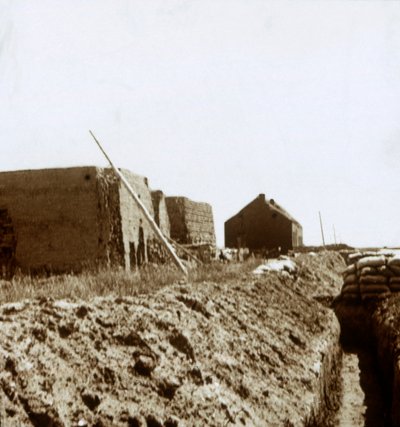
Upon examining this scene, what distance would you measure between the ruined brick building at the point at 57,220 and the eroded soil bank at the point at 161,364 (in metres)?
4.34

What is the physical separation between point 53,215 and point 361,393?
21.6 feet

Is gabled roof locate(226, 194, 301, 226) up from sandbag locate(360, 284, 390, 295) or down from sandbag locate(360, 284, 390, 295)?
up

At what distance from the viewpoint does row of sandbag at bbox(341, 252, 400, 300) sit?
33.4 ft

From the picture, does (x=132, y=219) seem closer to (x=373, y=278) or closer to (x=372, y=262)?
(x=372, y=262)

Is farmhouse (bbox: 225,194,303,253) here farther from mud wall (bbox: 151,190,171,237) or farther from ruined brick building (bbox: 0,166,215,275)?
ruined brick building (bbox: 0,166,215,275)

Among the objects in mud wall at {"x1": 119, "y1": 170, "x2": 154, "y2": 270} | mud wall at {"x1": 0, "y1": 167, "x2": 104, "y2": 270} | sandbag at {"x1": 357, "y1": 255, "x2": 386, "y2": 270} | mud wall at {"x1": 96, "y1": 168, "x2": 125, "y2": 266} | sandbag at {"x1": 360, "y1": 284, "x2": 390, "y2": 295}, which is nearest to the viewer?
sandbag at {"x1": 360, "y1": 284, "x2": 390, "y2": 295}

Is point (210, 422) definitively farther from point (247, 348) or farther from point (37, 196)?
point (37, 196)

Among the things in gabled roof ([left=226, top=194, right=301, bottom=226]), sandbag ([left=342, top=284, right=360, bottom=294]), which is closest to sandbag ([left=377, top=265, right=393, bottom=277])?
sandbag ([left=342, top=284, right=360, bottom=294])

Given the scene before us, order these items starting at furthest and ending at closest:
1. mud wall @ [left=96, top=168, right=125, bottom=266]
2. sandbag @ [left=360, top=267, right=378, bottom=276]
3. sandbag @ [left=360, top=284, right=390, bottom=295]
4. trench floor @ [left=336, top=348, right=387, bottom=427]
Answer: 1. mud wall @ [left=96, top=168, right=125, bottom=266]
2. sandbag @ [left=360, top=267, right=378, bottom=276]
3. sandbag @ [left=360, top=284, right=390, bottom=295]
4. trench floor @ [left=336, top=348, right=387, bottom=427]

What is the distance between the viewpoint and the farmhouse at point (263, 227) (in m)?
34.4

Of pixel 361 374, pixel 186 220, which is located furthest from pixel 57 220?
pixel 186 220

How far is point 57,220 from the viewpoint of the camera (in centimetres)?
1107

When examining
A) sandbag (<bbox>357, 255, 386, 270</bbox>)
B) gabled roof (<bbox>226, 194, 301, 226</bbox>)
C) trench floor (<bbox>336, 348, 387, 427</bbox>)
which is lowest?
trench floor (<bbox>336, 348, 387, 427</bbox>)

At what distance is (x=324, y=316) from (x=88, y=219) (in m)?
4.79
